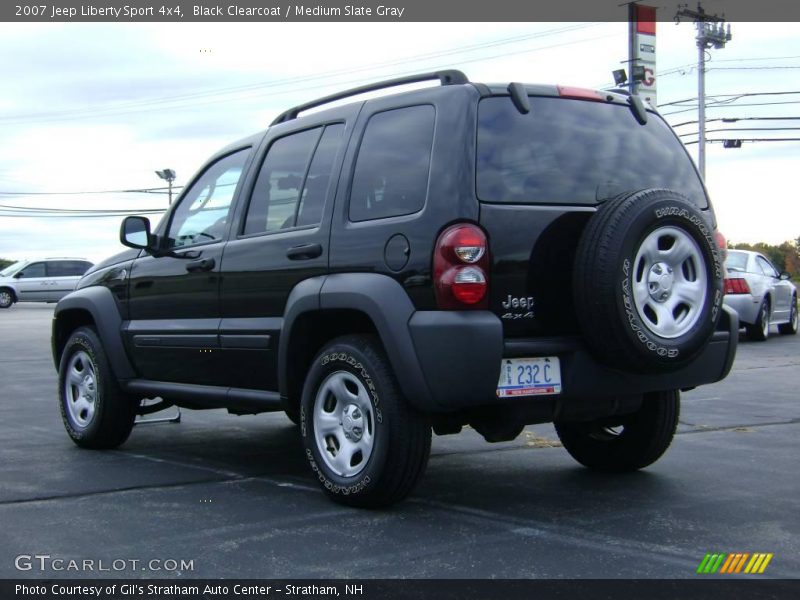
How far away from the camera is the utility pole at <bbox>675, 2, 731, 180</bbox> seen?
4497cm

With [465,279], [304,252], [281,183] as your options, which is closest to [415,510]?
[465,279]

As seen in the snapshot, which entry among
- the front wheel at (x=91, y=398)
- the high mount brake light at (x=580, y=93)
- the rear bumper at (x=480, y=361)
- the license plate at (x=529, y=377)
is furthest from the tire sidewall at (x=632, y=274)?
the front wheel at (x=91, y=398)

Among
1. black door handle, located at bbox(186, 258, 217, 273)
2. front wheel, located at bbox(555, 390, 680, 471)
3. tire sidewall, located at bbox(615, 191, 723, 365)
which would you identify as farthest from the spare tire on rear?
black door handle, located at bbox(186, 258, 217, 273)

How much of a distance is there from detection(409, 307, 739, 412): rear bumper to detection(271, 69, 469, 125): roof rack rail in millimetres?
1202

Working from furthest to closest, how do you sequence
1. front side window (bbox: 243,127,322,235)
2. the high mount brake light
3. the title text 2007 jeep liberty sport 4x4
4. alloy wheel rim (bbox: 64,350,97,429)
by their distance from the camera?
1. alloy wheel rim (bbox: 64,350,97,429)
2. front side window (bbox: 243,127,322,235)
3. the high mount brake light
4. the title text 2007 jeep liberty sport 4x4

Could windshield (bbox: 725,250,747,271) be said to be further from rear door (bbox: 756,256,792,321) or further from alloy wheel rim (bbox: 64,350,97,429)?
alloy wheel rim (bbox: 64,350,97,429)

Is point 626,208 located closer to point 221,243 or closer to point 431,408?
point 431,408

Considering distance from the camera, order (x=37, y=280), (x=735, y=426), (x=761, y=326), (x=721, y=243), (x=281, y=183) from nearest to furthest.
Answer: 1. (x=721, y=243)
2. (x=281, y=183)
3. (x=735, y=426)
4. (x=761, y=326)
5. (x=37, y=280)

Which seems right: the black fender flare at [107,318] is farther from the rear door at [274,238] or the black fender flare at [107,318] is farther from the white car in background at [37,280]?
the white car in background at [37,280]

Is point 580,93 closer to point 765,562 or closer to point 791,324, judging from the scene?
point 765,562

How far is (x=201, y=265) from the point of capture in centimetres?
634

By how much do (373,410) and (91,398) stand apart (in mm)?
2979

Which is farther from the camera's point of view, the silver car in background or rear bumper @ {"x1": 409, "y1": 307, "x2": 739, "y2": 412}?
the silver car in background
